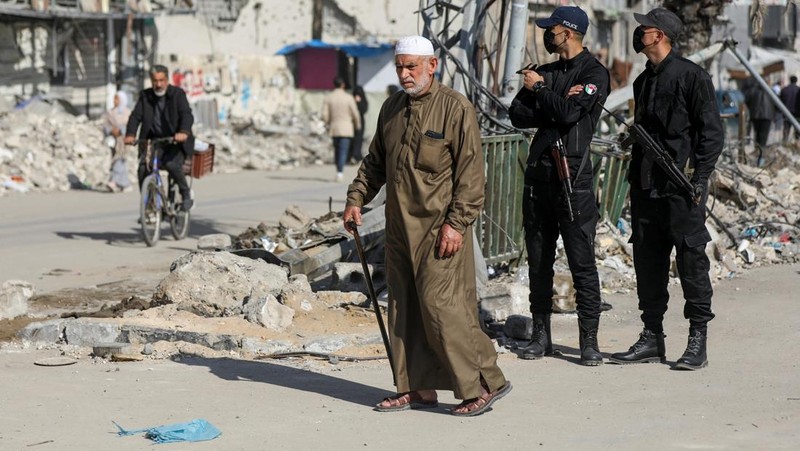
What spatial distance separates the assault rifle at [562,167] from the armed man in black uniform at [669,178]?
44 cm

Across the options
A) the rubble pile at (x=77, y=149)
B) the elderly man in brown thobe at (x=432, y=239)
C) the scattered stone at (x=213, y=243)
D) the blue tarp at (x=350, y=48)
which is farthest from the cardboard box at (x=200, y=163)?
the blue tarp at (x=350, y=48)

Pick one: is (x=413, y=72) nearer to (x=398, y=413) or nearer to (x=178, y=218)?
(x=398, y=413)

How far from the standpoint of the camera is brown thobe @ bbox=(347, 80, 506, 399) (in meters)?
6.21

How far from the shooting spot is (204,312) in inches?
Result: 351

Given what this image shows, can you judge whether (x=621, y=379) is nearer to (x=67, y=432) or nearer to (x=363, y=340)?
(x=363, y=340)

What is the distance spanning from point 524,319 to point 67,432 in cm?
320

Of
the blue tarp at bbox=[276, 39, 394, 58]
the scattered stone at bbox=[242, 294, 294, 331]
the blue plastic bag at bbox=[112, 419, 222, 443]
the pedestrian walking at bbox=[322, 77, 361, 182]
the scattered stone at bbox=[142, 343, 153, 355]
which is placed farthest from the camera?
the blue tarp at bbox=[276, 39, 394, 58]

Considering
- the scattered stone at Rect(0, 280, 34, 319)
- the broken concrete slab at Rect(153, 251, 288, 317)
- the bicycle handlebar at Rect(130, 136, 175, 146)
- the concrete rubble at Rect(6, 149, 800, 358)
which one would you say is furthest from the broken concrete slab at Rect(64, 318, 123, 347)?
the bicycle handlebar at Rect(130, 136, 175, 146)

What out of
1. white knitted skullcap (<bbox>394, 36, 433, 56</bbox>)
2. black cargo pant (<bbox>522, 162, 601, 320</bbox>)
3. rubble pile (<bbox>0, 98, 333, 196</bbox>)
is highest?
white knitted skullcap (<bbox>394, 36, 433, 56</bbox>)

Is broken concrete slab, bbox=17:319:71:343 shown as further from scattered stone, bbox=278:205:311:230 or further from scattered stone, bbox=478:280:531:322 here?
scattered stone, bbox=278:205:311:230

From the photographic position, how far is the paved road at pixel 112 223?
12.4 meters

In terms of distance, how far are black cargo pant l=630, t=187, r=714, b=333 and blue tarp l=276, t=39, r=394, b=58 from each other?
99.3ft

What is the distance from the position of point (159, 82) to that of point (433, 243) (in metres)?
8.12

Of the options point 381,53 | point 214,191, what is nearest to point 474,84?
point 214,191
